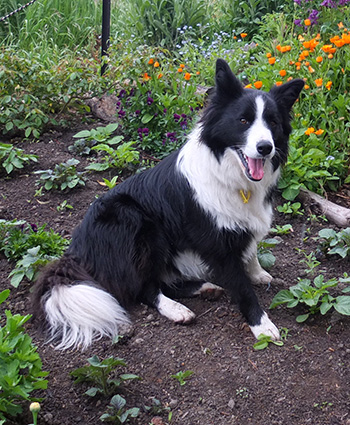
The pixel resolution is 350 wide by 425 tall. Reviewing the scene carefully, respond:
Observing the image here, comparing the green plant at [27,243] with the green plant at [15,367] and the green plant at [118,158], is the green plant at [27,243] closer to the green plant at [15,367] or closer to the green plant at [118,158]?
the green plant at [118,158]

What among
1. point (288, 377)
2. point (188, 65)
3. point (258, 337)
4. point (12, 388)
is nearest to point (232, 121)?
point (258, 337)

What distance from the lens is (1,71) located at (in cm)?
492

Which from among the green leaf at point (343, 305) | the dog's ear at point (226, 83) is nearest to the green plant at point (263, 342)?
the green leaf at point (343, 305)

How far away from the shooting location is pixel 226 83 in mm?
2990

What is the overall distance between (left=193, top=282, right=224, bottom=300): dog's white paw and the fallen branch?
4.19 ft

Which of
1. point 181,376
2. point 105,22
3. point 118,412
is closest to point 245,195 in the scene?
point 181,376

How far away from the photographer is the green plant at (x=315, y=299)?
9.66ft

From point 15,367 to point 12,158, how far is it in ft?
9.18

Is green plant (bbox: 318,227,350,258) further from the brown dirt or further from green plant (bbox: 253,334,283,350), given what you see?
green plant (bbox: 253,334,283,350)

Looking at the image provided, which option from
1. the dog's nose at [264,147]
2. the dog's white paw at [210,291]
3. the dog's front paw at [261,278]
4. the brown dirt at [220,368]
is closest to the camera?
the brown dirt at [220,368]

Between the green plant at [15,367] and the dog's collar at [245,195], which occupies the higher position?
the dog's collar at [245,195]

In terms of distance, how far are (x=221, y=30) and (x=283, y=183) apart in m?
3.51

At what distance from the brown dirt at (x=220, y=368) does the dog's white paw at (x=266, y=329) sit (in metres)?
0.05

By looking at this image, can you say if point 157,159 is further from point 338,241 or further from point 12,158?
point 338,241
